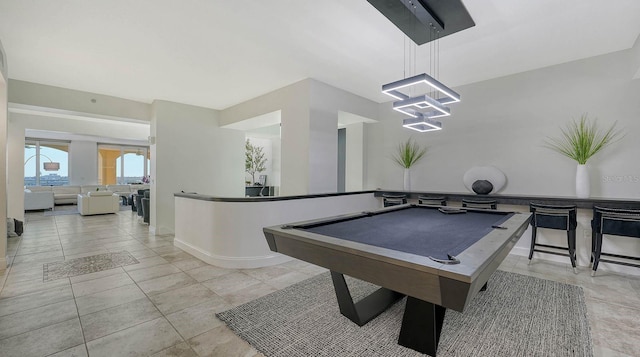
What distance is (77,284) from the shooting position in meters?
3.26

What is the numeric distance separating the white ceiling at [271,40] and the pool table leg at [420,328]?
2.78m

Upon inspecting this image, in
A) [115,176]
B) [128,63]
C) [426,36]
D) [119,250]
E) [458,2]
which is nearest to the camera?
[458,2]

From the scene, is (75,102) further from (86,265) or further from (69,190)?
(69,190)

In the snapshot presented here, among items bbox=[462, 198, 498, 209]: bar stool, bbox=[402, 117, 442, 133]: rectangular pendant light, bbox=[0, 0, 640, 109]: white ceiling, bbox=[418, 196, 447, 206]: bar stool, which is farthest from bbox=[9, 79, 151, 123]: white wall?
bbox=[462, 198, 498, 209]: bar stool

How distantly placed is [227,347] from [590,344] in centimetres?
272

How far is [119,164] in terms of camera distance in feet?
43.1

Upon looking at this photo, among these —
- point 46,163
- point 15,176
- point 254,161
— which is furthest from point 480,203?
point 46,163

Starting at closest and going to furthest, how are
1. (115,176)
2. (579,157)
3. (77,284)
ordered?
(77,284), (579,157), (115,176)

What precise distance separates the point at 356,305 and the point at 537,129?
13.7 ft

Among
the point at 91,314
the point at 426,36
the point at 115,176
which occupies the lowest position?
the point at 91,314

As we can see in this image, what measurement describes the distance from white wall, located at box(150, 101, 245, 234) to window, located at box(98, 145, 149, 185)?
8304 millimetres

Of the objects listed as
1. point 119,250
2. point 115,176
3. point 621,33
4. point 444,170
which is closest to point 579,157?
point 621,33

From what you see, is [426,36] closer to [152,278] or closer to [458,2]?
[458,2]

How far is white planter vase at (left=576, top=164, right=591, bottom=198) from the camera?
377 cm
